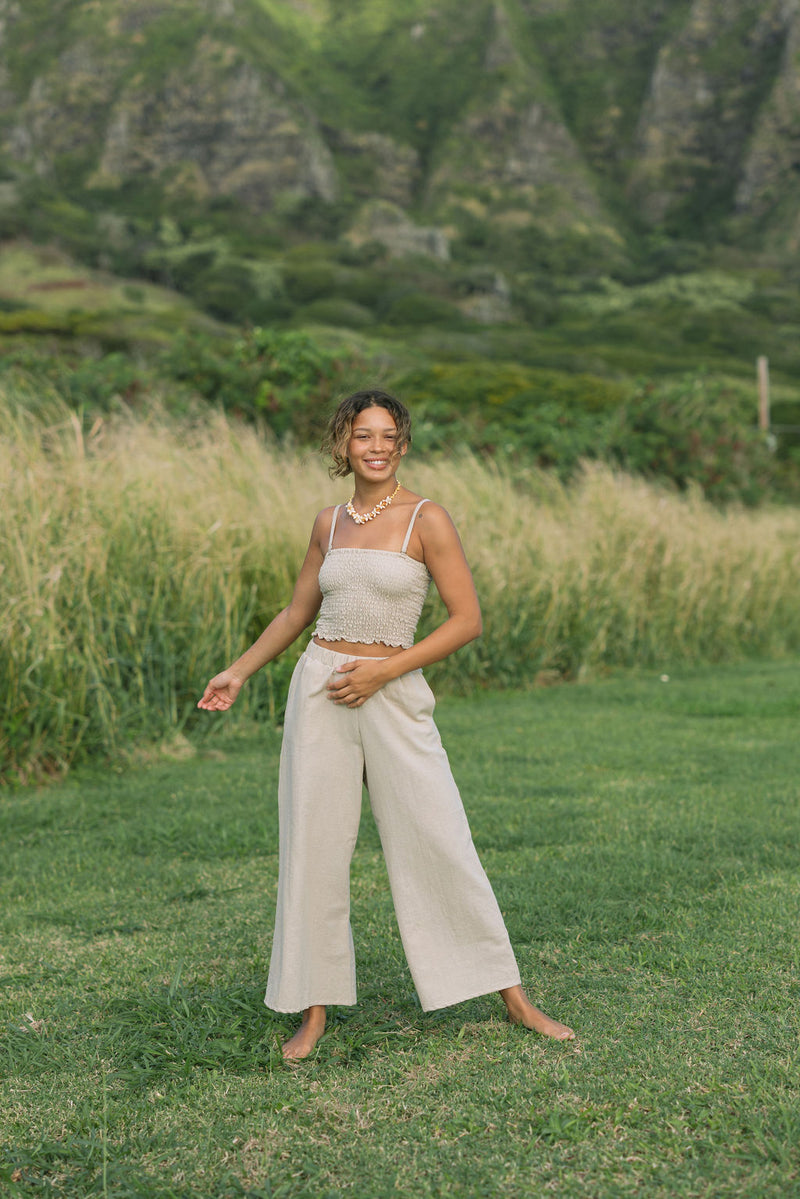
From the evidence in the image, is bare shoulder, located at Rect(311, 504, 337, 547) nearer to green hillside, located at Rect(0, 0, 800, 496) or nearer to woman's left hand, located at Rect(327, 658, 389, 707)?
woman's left hand, located at Rect(327, 658, 389, 707)

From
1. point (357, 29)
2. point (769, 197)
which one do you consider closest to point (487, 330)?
point (769, 197)

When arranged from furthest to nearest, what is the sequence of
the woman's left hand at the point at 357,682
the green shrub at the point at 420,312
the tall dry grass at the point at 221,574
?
the green shrub at the point at 420,312 < the tall dry grass at the point at 221,574 < the woman's left hand at the point at 357,682

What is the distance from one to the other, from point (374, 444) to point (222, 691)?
75 cm

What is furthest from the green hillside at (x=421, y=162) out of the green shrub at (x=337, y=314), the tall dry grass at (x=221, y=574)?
the tall dry grass at (x=221, y=574)

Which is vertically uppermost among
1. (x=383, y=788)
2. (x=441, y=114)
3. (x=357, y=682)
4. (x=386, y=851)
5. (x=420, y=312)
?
(x=441, y=114)

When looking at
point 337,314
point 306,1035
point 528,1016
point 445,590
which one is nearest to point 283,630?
point 445,590

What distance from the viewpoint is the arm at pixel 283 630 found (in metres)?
2.93

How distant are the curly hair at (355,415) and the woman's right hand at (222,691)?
0.63m

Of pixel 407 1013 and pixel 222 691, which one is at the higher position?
pixel 222 691

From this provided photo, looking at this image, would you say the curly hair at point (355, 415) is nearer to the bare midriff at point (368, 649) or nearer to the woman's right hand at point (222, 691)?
the bare midriff at point (368, 649)

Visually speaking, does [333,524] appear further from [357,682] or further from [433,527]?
[357,682]

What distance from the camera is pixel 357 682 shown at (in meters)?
2.65

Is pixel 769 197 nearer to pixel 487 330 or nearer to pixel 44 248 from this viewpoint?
pixel 487 330

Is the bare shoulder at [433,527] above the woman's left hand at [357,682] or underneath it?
above
